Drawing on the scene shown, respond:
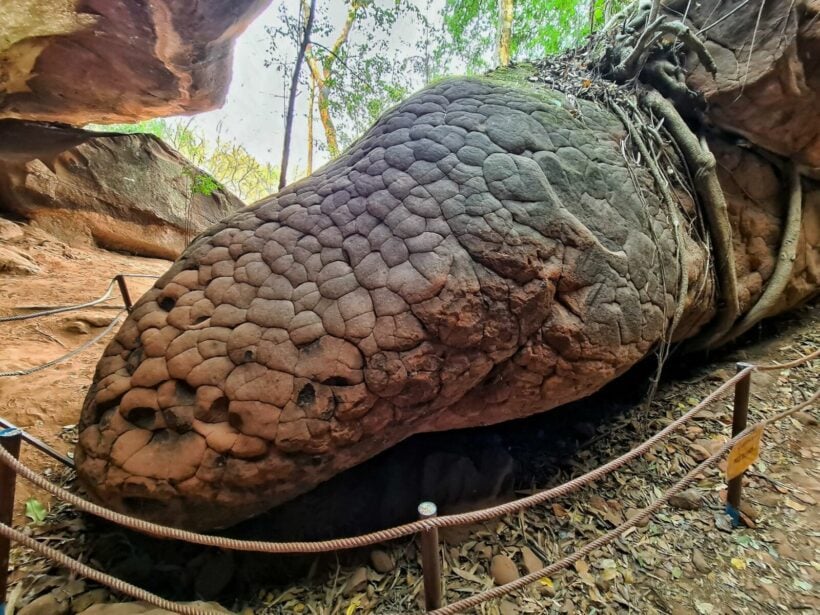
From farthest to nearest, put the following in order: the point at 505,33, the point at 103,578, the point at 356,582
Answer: the point at 505,33 < the point at 356,582 < the point at 103,578

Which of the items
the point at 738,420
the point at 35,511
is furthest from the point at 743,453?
the point at 35,511

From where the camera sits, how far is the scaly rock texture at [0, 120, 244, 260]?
4.87m

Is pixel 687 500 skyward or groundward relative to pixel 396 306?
groundward

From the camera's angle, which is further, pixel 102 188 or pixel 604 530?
pixel 102 188

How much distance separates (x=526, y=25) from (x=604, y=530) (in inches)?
282

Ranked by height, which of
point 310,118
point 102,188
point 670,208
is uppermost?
point 310,118

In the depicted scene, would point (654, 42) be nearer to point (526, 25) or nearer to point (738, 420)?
point (738, 420)

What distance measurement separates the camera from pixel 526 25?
6312 millimetres

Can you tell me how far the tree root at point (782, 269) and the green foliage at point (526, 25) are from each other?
1.86 m

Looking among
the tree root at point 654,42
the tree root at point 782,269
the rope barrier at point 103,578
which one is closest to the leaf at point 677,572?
the rope barrier at point 103,578

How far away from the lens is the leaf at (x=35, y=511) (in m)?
1.50

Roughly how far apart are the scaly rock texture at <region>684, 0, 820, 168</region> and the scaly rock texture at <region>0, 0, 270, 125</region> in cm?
432

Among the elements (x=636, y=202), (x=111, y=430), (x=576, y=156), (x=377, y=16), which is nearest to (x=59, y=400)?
(x=111, y=430)

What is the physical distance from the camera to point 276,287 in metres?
1.48
